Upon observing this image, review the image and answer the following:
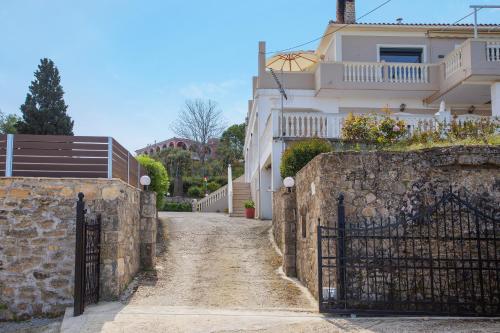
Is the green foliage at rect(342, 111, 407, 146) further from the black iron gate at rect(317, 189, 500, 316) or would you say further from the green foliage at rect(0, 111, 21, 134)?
the green foliage at rect(0, 111, 21, 134)

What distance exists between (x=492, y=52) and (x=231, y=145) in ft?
91.3

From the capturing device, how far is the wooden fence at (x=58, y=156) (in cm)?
895

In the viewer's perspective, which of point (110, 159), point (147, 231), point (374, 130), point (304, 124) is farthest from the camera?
point (304, 124)

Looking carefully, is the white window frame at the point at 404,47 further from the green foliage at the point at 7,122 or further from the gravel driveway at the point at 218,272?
the green foliage at the point at 7,122

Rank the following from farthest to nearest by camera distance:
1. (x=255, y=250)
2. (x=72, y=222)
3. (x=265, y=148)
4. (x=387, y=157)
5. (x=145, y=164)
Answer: (x=265, y=148), (x=145, y=164), (x=255, y=250), (x=72, y=222), (x=387, y=157)

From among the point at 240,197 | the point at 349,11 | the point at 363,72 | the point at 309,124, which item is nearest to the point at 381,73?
the point at 363,72

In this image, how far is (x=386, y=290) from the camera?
7715 mm

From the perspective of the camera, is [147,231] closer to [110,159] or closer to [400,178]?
[110,159]

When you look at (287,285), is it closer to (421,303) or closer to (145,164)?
(421,303)

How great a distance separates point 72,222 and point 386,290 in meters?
5.46

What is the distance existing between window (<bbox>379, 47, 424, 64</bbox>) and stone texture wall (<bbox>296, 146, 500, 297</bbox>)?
40.8 feet

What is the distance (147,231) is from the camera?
35.9 ft

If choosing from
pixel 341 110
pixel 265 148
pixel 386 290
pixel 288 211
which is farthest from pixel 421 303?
pixel 341 110

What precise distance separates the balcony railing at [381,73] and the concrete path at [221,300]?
282 inches
